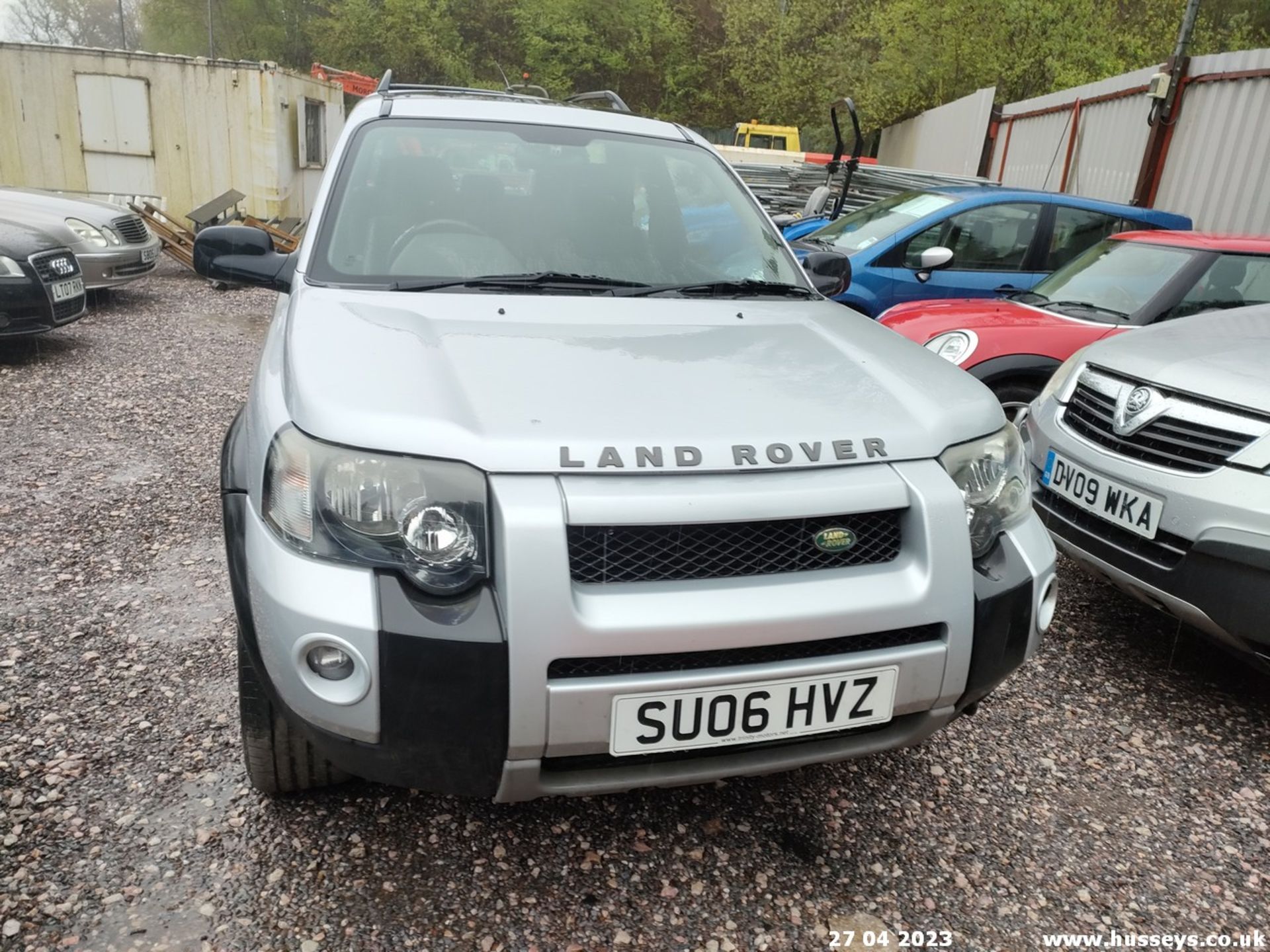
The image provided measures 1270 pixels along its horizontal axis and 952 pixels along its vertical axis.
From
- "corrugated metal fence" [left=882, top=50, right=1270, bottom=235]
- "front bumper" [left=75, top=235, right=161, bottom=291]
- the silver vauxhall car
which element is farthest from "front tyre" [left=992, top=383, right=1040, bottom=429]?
"front bumper" [left=75, top=235, right=161, bottom=291]

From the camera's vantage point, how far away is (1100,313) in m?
4.61

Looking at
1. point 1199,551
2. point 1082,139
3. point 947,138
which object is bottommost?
point 1199,551

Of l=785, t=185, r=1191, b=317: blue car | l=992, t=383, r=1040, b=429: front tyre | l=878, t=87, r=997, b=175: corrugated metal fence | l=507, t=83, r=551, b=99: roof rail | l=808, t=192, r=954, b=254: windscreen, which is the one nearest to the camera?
l=992, t=383, r=1040, b=429: front tyre

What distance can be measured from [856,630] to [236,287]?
33.7ft

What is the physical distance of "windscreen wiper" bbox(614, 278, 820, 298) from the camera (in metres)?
2.61

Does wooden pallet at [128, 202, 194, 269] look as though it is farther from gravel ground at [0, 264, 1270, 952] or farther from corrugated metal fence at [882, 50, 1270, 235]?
corrugated metal fence at [882, 50, 1270, 235]

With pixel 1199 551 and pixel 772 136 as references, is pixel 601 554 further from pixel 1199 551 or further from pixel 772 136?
pixel 772 136

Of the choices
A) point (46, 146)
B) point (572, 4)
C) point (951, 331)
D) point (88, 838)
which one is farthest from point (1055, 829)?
point (572, 4)

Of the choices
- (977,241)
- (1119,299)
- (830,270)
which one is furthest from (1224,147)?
(830,270)

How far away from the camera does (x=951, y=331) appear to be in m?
4.47

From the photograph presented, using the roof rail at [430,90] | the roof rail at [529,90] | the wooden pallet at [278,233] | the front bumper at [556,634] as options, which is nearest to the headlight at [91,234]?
the wooden pallet at [278,233]

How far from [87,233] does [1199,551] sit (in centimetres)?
895

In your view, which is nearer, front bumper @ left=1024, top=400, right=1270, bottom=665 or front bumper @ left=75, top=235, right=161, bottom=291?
front bumper @ left=1024, top=400, right=1270, bottom=665

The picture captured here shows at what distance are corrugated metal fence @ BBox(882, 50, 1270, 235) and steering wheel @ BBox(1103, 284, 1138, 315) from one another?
11.1 feet
